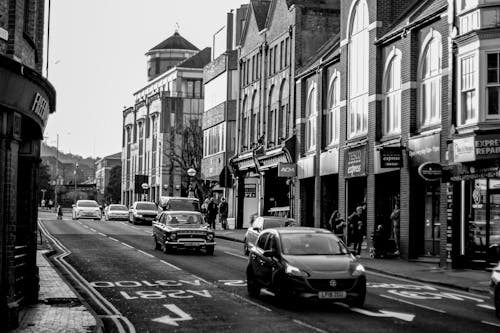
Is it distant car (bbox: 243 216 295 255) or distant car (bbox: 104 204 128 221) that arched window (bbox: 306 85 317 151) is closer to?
distant car (bbox: 243 216 295 255)

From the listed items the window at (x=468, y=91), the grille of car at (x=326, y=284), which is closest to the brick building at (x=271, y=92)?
the window at (x=468, y=91)

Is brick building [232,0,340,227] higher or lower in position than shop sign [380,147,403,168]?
higher

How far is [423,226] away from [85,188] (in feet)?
414

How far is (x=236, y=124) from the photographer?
58406 mm

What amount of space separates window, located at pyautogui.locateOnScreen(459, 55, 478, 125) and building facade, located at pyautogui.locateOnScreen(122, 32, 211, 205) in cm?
5714

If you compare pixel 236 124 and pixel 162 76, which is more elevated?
pixel 162 76

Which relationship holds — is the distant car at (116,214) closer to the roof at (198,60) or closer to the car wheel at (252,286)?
the roof at (198,60)

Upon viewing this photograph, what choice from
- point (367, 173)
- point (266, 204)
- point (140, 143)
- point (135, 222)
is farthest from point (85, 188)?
point (367, 173)

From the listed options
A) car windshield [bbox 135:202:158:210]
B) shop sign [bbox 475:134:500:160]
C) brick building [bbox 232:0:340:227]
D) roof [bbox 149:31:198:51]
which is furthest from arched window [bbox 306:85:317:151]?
roof [bbox 149:31:198:51]

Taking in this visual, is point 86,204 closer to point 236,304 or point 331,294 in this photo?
point 236,304

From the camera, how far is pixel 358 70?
36031 mm

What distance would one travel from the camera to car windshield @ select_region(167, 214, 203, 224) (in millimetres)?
31609

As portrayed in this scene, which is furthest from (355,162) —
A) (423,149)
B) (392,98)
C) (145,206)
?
(145,206)

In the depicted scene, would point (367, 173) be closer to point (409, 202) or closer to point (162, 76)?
point (409, 202)
